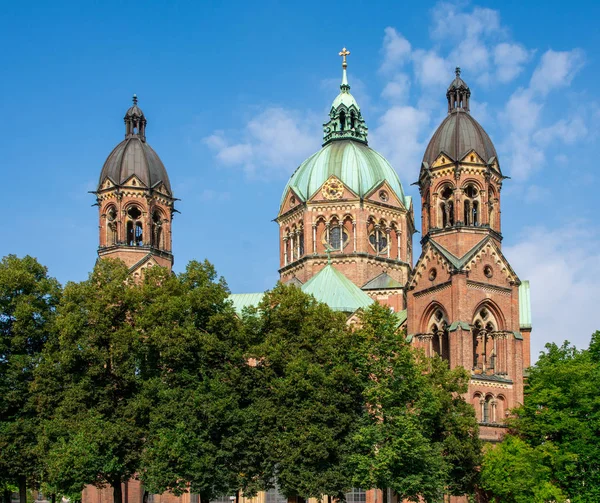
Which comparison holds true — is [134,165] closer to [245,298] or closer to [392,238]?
[245,298]

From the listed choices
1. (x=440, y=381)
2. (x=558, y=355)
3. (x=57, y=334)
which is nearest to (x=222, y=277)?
(x=57, y=334)

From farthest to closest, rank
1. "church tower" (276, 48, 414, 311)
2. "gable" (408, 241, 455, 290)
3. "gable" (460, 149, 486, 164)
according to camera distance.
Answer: "church tower" (276, 48, 414, 311) → "gable" (460, 149, 486, 164) → "gable" (408, 241, 455, 290)

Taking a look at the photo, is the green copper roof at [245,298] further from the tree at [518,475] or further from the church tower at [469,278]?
the tree at [518,475]

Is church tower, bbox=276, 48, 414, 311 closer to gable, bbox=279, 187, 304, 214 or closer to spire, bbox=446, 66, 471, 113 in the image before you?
gable, bbox=279, 187, 304, 214

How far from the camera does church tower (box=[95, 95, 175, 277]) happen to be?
71812 millimetres

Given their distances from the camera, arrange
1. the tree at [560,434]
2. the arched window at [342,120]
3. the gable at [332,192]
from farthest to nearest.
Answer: the arched window at [342,120]
the gable at [332,192]
the tree at [560,434]

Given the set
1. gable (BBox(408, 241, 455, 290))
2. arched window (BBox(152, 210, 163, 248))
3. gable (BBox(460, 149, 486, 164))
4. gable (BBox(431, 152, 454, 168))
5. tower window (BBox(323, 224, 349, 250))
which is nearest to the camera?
gable (BBox(408, 241, 455, 290))

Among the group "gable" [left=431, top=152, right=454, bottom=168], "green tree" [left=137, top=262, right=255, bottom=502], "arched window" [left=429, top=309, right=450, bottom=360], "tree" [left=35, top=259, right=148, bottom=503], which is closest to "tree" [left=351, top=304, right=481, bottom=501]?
"green tree" [left=137, top=262, right=255, bottom=502]

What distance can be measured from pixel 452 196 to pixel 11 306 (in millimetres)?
28493

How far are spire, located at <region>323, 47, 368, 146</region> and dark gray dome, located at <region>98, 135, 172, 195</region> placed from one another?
53.2ft

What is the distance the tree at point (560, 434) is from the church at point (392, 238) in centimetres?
262

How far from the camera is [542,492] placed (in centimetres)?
5456

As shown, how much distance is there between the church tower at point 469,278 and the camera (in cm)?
6197

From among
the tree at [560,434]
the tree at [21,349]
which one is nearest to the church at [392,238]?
the tree at [560,434]
